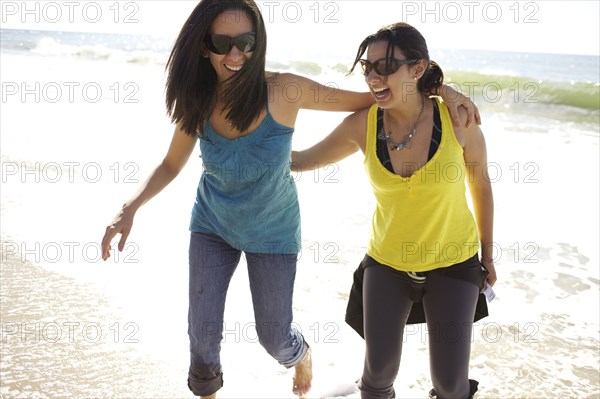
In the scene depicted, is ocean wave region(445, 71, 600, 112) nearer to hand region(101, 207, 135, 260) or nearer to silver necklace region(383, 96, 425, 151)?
silver necklace region(383, 96, 425, 151)

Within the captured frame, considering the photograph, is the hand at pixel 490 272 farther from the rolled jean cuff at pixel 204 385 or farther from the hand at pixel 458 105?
the rolled jean cuff at pixel 204 385

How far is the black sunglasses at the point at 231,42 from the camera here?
299 centimetres

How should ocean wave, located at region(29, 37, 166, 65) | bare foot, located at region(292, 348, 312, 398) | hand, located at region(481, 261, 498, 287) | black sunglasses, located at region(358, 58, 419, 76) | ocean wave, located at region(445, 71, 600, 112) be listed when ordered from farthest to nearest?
ocean wave, located at region(29, 37, 166, 65) < ocean wave, located at region(445, 71, 600, 112) < bare foot, located at region(292, 348, 312, 398) < hand, located at region(481, 261, 498, 287) < black sunglasses, located at region(358, 58, 419, 76)

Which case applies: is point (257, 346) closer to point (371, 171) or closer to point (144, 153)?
point (371, 171)

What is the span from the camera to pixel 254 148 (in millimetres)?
3131

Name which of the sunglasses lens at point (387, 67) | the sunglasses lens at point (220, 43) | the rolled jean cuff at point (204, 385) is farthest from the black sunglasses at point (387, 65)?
the rolled jean cuff at point (204, 385)

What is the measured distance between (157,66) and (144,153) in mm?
21639

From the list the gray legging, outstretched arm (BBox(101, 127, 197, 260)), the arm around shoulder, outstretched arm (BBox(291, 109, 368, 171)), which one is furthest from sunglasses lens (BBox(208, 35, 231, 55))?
the gray legging

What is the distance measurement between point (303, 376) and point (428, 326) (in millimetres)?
964

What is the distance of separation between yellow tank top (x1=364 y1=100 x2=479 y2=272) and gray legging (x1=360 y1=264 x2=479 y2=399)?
0.10m

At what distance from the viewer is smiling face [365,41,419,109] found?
9.84 ft

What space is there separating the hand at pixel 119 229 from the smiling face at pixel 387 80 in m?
1.38

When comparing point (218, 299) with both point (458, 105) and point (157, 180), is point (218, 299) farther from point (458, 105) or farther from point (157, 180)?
point (458, 105)

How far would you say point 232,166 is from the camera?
10.3 ft
